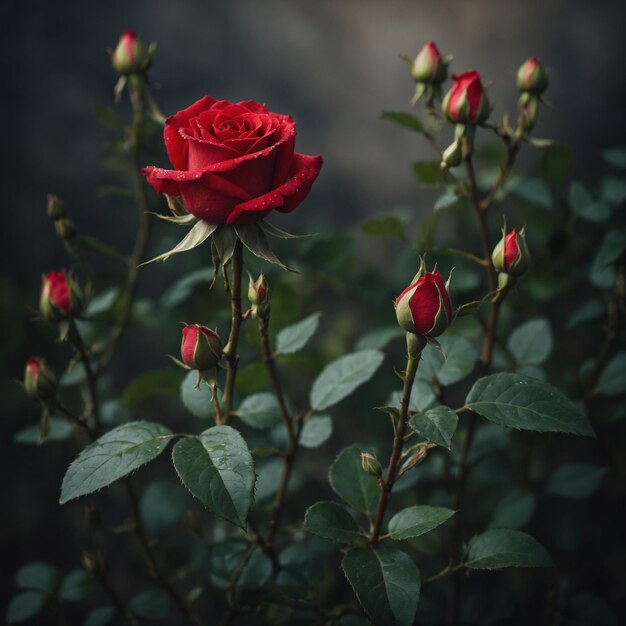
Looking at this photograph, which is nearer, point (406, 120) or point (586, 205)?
point (406, 120)

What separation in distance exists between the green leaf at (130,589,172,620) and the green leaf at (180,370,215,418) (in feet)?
1.04

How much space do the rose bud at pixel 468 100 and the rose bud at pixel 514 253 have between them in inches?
5.8

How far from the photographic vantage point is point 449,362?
0.70 m

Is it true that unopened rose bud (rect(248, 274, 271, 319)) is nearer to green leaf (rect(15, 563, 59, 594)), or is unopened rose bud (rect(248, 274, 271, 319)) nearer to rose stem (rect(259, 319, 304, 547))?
rose stem (rect(259, 319, 304, 547))

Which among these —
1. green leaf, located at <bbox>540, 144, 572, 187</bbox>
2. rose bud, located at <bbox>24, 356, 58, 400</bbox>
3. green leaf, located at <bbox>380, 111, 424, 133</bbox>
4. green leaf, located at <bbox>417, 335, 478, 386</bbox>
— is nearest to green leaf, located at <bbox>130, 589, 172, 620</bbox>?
rose bud, located at <bbox>24, 356, 58, 400</bbox>

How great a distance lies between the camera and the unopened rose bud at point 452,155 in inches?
24.2

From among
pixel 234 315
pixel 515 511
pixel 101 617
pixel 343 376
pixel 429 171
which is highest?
Answer: pixel 429 171

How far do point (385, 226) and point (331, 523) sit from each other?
Result: 1.49ft

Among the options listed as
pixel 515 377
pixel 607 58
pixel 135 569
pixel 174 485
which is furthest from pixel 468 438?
pixel 607 58

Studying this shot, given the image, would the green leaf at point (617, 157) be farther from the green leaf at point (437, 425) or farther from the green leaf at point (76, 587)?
the green leaf at point (76, 587)

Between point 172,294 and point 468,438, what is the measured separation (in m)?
0.47

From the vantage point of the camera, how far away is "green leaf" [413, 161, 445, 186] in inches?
30.6

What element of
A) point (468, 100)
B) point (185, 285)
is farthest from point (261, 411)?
point (468, 100)

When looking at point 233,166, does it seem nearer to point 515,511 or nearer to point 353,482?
point 353,482
